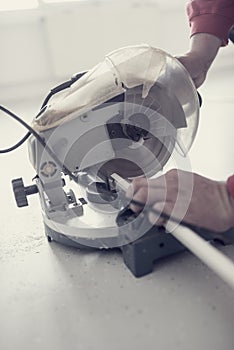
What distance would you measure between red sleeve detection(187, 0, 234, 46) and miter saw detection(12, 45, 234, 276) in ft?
1.06

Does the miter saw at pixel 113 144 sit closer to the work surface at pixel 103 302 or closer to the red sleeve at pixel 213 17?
the work surface at pixel 103 302

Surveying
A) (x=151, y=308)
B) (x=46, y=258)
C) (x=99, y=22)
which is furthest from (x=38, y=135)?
(x=99, y=22)

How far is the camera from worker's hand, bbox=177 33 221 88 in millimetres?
1027

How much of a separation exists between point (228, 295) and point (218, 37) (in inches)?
29.0

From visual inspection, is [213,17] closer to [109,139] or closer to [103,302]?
[109,139]

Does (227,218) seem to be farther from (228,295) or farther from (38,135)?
(38,135)

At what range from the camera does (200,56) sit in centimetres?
107

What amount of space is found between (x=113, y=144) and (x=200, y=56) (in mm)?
409

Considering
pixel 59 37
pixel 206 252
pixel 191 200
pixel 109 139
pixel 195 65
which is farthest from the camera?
pixel 59 37

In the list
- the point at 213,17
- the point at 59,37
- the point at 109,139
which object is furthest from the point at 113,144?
the point at 59,37

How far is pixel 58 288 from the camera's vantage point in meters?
0.75

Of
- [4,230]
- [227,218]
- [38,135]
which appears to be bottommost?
[4,230]

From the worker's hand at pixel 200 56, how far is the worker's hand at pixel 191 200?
390mm

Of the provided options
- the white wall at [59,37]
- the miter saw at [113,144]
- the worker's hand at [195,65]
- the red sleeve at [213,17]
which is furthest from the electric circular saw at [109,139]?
the white wall at [59,37]
